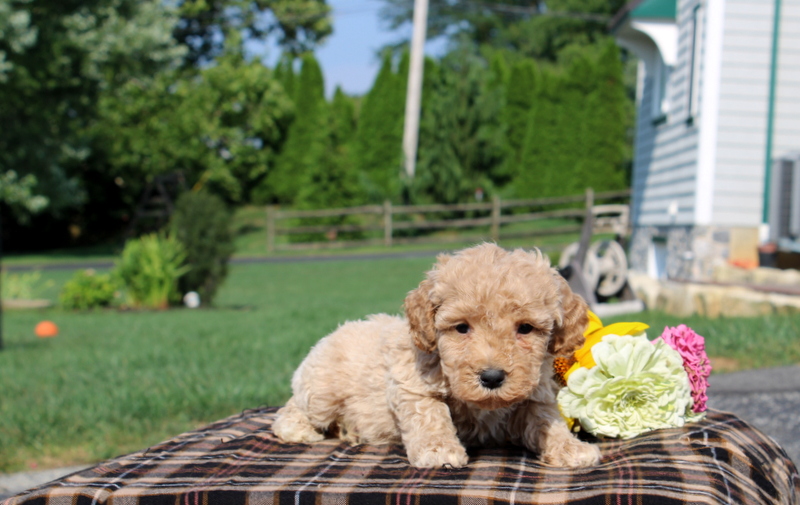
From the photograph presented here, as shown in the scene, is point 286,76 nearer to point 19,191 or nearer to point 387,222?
point 387,222

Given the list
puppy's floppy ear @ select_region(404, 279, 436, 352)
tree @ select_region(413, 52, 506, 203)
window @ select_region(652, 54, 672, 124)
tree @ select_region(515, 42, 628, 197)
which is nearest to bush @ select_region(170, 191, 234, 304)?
window @ select_region(652, 54, 672, 124)

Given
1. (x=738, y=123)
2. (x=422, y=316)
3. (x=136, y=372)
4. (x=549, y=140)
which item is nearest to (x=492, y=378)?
(x=422, y=316)

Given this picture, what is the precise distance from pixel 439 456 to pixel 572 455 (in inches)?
18.5

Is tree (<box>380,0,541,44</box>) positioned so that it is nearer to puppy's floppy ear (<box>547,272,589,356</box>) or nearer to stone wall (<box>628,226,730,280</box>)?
stone wall (<box>628,226,730,280</box>)

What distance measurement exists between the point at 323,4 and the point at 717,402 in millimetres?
37790

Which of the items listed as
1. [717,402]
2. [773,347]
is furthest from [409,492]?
[773,347]

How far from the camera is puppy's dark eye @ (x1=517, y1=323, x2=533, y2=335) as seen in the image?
2139 mm

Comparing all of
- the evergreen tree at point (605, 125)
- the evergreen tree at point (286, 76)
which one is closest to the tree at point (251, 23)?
the evergreen tree at point (286, 76)

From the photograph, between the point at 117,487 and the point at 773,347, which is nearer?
the point at 117,487

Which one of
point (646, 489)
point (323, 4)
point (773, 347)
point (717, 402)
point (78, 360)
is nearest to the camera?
point (646, 489)

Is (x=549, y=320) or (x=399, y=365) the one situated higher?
(x=549, y=320)

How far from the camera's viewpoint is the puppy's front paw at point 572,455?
2354 mm

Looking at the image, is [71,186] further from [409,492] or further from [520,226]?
[409,492]

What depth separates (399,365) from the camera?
2418 millimetres
